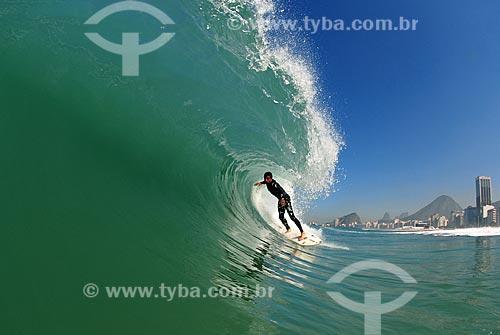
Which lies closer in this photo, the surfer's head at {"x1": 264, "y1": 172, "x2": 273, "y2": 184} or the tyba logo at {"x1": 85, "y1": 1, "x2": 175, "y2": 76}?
the tyba logo at {"x1": 85, "y1": 1, "x2": 175, "y2": 76}

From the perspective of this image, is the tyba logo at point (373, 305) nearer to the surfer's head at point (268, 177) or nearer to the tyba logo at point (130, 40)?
the surfer's head at point (268, 177)

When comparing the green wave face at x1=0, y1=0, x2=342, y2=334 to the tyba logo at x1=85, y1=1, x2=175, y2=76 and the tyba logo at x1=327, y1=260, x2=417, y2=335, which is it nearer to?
the tyba logo at x1=85, y1=1, x2=175, y2=76

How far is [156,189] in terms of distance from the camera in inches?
199

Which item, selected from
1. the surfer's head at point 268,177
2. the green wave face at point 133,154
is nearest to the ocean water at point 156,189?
the green wave face at point 133,154

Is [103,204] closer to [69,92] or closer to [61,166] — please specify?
[61,166]

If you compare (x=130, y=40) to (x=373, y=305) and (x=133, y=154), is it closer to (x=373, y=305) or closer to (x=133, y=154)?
(x=133, y=154)

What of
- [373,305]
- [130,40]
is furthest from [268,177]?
[373,305]

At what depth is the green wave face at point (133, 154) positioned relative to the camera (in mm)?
2326

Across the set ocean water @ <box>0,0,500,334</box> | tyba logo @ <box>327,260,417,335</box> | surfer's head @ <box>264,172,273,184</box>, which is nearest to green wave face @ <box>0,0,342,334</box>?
ocean water @ <box>0,0,500,334</box>

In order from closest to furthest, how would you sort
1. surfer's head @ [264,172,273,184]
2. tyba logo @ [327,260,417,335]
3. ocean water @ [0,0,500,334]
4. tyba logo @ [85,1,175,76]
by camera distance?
ocean water @ [0,0,500,334] < tyba logo @ [327,260,417,335] < tyba logo @ [85,1,175,76] < surfer's head @ [264,172,273,184]

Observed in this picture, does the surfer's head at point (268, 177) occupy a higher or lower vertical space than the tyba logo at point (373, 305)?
higher

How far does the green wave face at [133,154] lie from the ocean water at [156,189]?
0.02m

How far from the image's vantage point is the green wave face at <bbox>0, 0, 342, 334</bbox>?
2326 millimetres

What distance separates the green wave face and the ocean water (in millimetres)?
19
